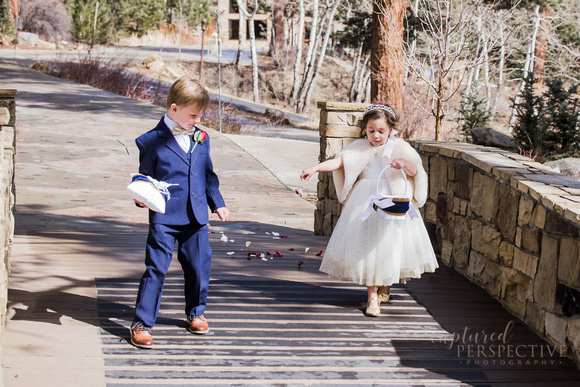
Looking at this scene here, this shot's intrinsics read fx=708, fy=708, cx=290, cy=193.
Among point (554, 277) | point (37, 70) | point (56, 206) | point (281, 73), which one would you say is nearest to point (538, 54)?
point (281, 73)

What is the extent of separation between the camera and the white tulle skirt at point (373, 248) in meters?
4.66

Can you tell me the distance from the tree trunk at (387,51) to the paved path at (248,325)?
6.52 metres

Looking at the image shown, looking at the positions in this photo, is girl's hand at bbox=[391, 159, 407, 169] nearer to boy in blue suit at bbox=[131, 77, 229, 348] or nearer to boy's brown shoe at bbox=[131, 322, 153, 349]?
boy in blue suit at bbox=[131, 77, 229, 348]

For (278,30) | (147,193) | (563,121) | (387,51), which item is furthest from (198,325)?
(278,30)

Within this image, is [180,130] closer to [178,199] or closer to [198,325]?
Result: [178,199]

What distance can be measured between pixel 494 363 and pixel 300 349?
110 cm

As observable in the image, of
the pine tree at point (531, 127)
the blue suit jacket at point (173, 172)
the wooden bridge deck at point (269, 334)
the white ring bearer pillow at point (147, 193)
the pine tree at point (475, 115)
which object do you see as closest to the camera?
the wooden bridge deck at point (269, 334)

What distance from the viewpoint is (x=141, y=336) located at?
3.93 metres

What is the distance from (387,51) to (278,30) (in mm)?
27213

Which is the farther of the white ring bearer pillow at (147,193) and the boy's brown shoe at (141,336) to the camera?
the boy's brown shoe at (141,336)

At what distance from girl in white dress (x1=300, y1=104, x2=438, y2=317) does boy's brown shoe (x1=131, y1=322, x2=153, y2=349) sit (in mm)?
1380

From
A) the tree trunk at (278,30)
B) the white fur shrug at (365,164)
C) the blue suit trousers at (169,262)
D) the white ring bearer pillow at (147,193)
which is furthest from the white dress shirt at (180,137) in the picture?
the tree trunk at (278,30)

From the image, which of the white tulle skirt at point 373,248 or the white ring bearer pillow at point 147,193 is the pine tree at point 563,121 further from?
the white ring bearer pillow at point 147,193

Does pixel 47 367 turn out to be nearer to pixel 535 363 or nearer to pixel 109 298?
pixel 109 298
